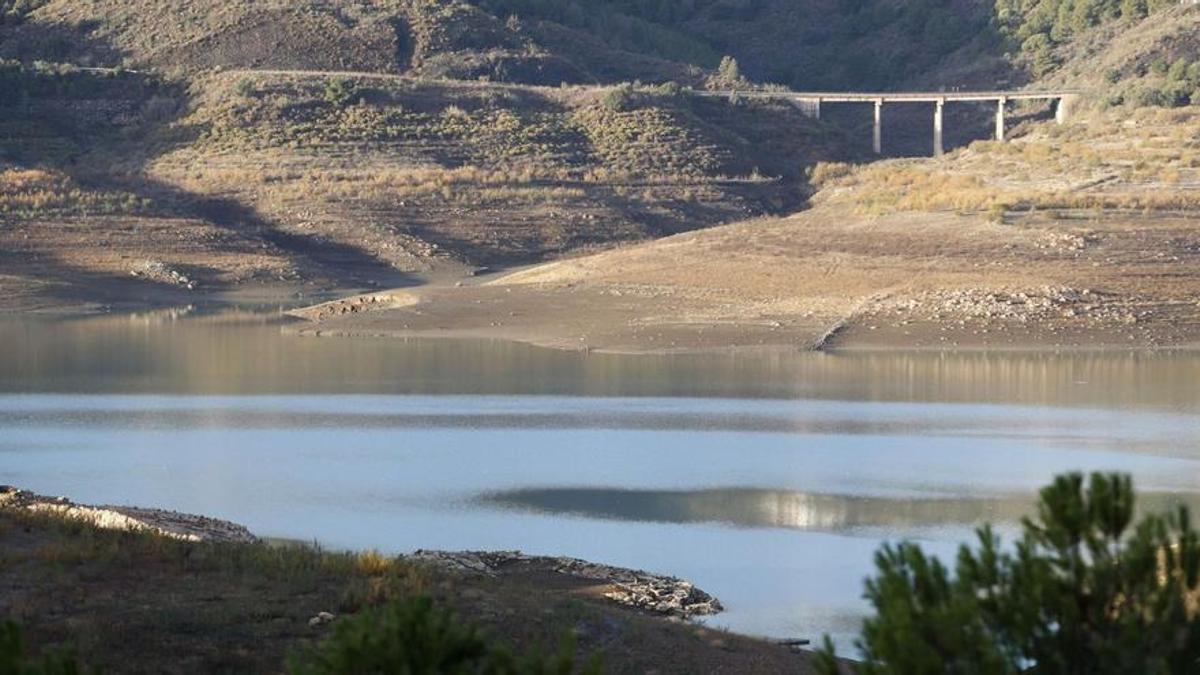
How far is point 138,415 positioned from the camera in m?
30.8

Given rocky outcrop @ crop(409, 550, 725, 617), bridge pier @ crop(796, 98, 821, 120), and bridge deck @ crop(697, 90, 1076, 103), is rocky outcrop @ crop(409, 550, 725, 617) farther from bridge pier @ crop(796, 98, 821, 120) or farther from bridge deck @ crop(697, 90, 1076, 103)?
bridge pier @ crop(796, 98, 821, 120)

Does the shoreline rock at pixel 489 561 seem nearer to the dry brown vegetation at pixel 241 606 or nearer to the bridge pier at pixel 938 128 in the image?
the dry brown vegetation at pixel 241 606

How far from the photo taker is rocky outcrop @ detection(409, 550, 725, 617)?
1667 cm

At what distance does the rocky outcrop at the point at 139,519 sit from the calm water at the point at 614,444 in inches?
50.4

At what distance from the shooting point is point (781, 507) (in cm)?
2288

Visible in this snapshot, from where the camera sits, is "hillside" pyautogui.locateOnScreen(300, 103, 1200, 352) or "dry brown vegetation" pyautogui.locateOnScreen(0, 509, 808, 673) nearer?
"dry brown vegetation" pyautogui.locateOnScreen(0, 509, 808, 673)

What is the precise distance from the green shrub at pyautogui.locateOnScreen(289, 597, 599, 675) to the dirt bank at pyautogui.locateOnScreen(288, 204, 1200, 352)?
31.7 metres

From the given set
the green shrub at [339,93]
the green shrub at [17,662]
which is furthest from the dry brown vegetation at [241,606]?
the green shrub at [339,93]

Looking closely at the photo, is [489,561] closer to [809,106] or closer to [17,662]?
[17,662]

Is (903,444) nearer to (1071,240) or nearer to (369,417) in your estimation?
(369,417)

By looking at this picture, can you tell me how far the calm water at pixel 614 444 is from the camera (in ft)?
68.2

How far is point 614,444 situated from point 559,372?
331 inches

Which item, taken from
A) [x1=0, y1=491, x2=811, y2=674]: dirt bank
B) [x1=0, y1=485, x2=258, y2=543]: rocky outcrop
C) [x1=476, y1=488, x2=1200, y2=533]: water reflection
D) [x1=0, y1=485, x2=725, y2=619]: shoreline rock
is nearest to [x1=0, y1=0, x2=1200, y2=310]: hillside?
[x1=476, y1=488, x2=1200, y2=533]: water reflection

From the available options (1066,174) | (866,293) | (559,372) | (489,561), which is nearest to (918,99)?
(1066,174)
